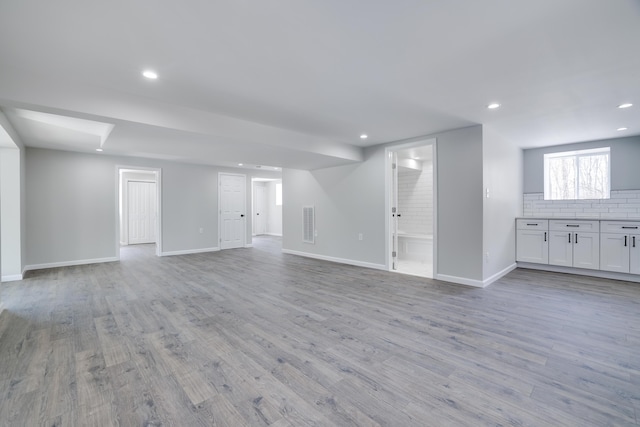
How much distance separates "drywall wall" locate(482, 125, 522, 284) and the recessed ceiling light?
413 cm

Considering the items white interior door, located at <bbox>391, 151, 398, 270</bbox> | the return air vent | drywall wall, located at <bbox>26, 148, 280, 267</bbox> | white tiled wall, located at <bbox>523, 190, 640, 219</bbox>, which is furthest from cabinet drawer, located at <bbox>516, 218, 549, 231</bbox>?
drywall wall, located at <bbox>26, 148, 280, 267</bbox>

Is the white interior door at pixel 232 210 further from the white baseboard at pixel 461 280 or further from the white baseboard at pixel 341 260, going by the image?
the white baseboard at pixel 461 280

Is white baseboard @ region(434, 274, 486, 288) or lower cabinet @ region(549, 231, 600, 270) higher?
lower cabinet @ region(549, 231, 600, 270)

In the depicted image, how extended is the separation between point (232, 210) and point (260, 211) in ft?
13.0

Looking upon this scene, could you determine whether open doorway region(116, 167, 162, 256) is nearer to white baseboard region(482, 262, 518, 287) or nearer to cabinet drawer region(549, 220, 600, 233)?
white baseboard region(482, 262, 518, 287)

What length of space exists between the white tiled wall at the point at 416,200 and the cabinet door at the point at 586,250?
2.69 meters

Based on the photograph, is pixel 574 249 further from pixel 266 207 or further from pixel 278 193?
pixel 266 207

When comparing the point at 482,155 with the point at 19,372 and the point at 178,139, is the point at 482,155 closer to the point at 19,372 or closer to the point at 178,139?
the point at 178,139

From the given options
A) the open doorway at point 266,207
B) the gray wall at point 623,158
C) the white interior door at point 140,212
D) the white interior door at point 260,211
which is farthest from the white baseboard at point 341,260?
the white interior door at point 140,212

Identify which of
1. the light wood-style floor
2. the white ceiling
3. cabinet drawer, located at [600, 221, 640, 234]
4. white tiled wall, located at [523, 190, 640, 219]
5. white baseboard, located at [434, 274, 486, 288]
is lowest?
the light wood-style floor

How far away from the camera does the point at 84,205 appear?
236 inches

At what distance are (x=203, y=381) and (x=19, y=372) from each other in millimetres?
1357

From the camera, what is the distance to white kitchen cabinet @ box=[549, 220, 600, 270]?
15.7 feet

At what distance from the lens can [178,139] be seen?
3.81 m
